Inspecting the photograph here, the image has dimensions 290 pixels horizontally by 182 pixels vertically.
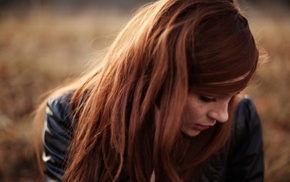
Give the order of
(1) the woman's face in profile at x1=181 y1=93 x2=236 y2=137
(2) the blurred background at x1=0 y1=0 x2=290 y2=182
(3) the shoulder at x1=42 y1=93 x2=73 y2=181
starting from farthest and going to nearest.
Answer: (2) the blurred background at x1=0 y1=0 x2=290 y2=182
(3) the shoulder at x1=42 y1=93 x2=73 y2=181
(1) the woman's face in profile at x1=181 y1=93 x2=236 y2=137

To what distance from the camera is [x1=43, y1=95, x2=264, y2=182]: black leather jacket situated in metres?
1.64

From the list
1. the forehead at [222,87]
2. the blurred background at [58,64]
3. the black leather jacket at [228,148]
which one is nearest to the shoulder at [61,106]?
the black leather jacket at [228,148]

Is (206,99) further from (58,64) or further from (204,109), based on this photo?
(58,64)

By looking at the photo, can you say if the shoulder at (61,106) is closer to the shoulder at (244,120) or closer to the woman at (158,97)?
the woman at (158,97)

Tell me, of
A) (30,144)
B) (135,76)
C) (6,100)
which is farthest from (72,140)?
(6,100)

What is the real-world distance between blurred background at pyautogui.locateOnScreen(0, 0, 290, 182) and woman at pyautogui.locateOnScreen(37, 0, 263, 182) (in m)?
0.34

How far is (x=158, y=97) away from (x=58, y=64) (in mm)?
3287

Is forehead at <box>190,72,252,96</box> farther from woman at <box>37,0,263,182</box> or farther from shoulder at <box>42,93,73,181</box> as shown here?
shoulder at <box>42,93,73,181</box>

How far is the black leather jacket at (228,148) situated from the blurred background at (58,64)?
29 cm

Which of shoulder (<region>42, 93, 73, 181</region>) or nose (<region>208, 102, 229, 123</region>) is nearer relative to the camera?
nose (<region>208, 102, 229, 123</region>)

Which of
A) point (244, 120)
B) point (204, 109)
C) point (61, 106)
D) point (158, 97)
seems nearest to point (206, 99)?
point (204, 109)

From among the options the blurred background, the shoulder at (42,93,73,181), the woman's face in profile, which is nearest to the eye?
the woman's face in profile

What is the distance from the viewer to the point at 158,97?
1.25 m

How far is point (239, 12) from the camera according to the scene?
4.20 feet
